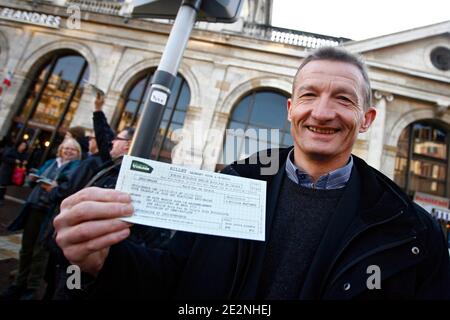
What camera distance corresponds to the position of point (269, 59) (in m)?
10.8

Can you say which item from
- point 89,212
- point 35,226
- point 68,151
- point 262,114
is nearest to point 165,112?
point 262,114

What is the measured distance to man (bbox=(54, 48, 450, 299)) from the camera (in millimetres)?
1026

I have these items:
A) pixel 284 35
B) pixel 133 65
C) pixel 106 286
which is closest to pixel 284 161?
pixel 106 286

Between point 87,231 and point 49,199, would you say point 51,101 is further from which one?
point 87,231

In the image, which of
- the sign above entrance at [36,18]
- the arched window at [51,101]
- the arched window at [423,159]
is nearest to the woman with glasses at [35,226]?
the arched window at [51,101]

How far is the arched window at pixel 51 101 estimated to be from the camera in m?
11.7

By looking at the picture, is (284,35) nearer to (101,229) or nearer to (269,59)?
(269,59)

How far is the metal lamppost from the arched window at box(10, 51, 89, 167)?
11804 mm

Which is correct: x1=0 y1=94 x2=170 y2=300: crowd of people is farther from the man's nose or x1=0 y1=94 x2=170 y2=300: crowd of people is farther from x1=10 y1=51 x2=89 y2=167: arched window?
x1=10 y1=51 x2=89 y2=167: arched window

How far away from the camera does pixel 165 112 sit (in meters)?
11.3

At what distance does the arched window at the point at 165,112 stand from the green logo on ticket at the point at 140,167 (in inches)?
397

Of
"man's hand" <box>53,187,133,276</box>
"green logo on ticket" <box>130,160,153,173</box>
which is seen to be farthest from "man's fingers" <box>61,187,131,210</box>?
"green logo on ticket" <box>130,160,153,173</box>

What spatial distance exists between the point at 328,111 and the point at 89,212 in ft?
4.20

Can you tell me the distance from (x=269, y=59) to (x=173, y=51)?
976 centimetres
